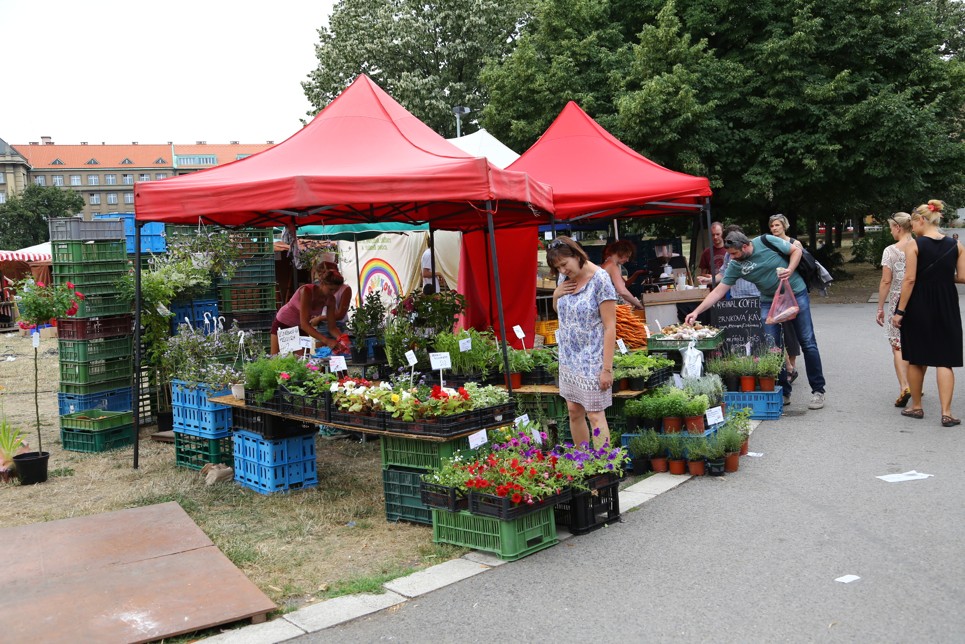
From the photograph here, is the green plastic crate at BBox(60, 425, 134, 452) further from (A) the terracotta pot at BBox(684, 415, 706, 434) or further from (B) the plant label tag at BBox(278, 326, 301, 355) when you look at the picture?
(A) the terracotta pot at BBox(684, 415, 706, 434)

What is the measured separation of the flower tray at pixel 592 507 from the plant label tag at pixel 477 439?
2.12 feet

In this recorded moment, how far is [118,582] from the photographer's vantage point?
15.5ft

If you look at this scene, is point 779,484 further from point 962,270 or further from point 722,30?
point 722,30

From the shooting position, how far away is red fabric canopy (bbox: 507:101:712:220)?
10836 mm

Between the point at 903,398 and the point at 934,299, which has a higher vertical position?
the point at 934,299

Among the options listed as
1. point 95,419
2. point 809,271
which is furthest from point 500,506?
point 809,271

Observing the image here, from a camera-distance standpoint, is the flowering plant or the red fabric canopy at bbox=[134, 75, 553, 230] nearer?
the red fabric canopy at bbox=[134, 75, 553, 230]

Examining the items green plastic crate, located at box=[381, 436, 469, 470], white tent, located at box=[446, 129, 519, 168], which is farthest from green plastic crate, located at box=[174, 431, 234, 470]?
white tent, located at box=[446, 129, 519, 168]

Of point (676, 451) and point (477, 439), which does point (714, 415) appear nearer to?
point (676, 451)

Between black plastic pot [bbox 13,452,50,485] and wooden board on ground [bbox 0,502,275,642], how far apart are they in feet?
5.56

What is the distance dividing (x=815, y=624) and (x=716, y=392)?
3.70m

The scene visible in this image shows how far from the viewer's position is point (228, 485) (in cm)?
704

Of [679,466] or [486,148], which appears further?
[486,148]

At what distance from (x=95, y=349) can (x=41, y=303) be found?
108cm
